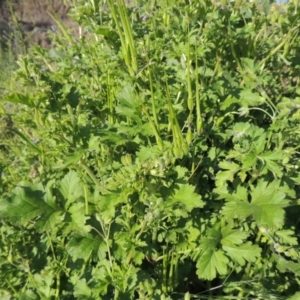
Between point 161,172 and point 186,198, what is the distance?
0.18 meters

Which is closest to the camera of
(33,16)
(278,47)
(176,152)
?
(176,152)

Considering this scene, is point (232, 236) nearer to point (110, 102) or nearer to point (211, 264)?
point (211, 264)

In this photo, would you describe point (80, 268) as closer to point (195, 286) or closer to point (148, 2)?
point (195, 286)

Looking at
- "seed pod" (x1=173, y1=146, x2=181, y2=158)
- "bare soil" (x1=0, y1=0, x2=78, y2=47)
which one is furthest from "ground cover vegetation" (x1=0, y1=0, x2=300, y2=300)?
"bare soil" (x1=0, y1=0, x2=78, y2=47)

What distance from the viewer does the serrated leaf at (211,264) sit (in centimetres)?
122

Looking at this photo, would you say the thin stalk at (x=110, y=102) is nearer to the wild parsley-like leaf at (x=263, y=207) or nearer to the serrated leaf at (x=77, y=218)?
the serrated leaf at (x=77, y=218)

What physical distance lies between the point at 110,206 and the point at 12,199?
34cm

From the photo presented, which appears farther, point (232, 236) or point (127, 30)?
point (232, 236)

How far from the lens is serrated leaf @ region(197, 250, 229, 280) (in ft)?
4.01

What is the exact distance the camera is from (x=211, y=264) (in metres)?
1.24

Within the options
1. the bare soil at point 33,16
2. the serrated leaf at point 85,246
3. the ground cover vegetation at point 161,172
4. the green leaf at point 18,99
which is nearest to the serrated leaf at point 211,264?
the ground cover vegetation at point 161,172

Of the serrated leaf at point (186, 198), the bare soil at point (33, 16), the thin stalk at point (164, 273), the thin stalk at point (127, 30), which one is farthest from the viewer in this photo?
the bare soil at point (33, 16)

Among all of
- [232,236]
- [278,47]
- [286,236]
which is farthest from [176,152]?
[278,47]

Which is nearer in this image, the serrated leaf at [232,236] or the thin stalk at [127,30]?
the thin stalk at [127,30]
